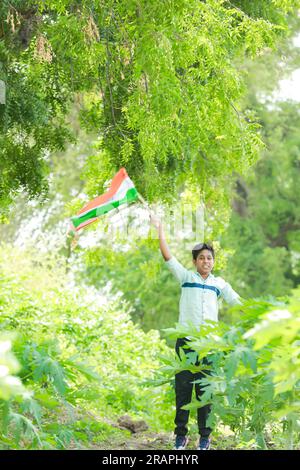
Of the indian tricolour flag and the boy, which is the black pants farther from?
the indian tricolour flag

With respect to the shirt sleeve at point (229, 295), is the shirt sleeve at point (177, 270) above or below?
above

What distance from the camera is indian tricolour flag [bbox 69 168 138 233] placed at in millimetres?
6230

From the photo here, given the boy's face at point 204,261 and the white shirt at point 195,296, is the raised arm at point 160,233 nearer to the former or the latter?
the white shirt at point 195,296

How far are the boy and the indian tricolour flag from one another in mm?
559

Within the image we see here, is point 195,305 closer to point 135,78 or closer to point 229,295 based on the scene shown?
point 229,295

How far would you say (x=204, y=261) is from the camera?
22.7ft

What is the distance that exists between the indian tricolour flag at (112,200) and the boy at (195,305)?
56cm

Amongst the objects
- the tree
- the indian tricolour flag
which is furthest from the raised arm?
the tree

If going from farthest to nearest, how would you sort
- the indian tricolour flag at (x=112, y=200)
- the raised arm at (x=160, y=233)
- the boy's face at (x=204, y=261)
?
the boy's face at (x=204, y=261), the raised arm at (x=160, y=233), the indian tricolour flag at (x=112, y=200)

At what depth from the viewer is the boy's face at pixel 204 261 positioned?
272 inches

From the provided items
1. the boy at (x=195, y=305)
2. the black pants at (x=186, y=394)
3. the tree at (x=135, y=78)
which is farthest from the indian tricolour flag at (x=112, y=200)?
the black pants at (x=186, y=394)

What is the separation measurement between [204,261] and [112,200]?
915 mm

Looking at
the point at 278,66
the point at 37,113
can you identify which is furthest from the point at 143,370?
the point at 278,66

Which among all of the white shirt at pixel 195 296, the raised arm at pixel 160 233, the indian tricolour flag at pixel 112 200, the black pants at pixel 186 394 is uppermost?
the indian tricolour flag at pixel 112 200
